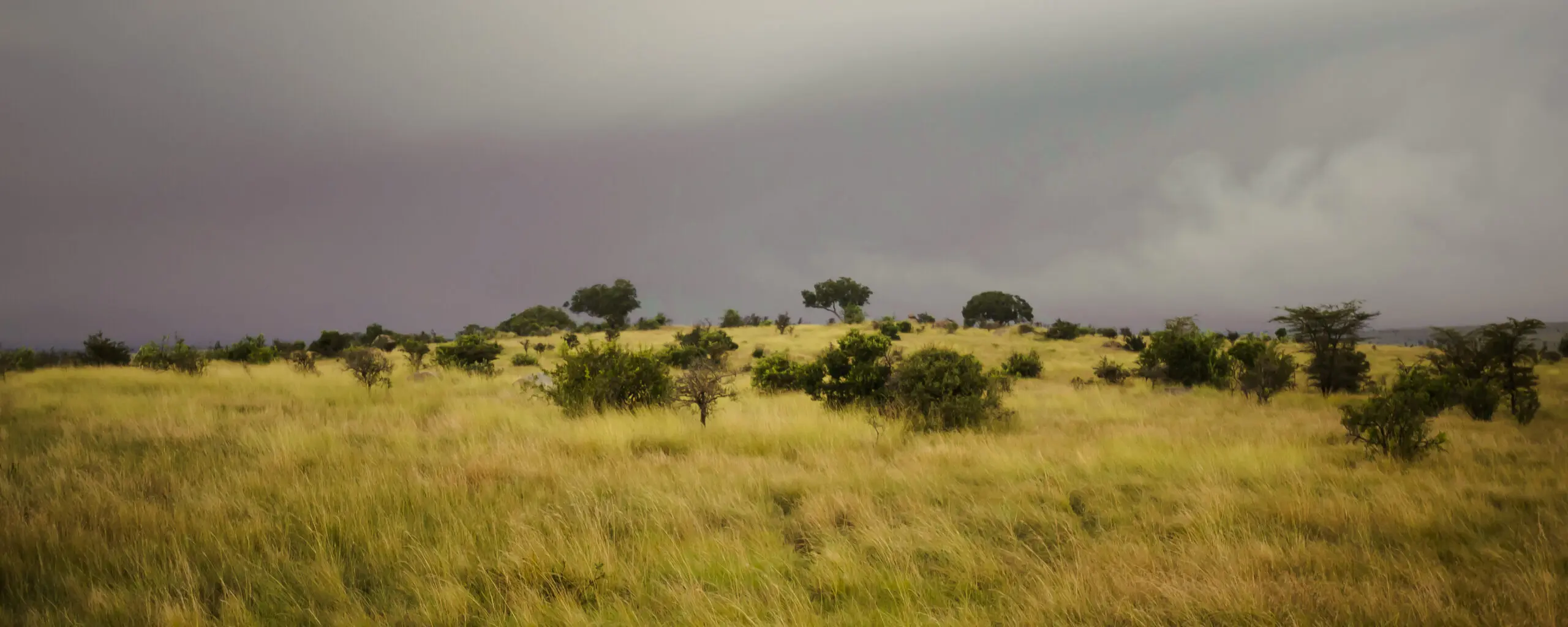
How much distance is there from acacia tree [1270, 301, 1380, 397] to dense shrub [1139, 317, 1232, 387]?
1955mm

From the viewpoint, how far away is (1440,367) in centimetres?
1580

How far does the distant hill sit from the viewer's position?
16.3 m

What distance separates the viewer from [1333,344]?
1781 centimetres

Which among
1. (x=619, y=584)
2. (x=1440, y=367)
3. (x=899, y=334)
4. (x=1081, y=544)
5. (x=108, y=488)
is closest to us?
(x=619, y=584)

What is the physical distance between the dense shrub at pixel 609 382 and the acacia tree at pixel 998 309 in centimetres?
6804

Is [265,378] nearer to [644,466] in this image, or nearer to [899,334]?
[644,466]

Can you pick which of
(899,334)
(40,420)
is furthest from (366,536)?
(899,334)

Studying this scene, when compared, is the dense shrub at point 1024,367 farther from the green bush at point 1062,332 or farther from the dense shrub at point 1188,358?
the green bush at point 1062,332

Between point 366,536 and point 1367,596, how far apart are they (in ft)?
22.9

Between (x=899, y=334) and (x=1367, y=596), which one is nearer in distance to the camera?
(x=1367, y=596)

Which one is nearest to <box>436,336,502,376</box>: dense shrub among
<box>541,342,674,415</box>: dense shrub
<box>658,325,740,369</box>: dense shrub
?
<box>658,325,740,369</box>: dense shrub

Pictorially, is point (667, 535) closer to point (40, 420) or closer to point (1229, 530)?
point (1229, 530)

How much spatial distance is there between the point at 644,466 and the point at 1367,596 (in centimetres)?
620

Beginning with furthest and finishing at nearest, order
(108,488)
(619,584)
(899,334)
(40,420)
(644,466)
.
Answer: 1. (899,334)
2. (40,420)
3. (644,466)
4. (108,488)
5. (619,584)
